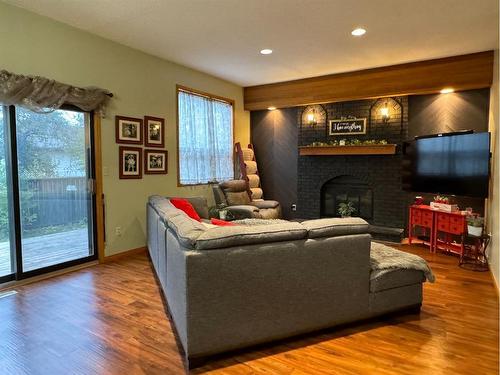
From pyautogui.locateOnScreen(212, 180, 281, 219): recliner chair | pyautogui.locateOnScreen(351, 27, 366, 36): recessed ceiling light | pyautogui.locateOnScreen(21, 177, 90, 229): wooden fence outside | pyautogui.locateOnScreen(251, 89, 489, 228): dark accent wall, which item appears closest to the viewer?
pyautogui.locateOnScreen(21, 177, 90, 229): wooden fence outside

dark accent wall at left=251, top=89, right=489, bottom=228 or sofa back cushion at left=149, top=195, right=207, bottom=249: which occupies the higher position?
dark accent wall at left=251, top=89, right=489, bottom=228

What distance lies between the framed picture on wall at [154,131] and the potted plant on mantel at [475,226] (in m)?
4.37

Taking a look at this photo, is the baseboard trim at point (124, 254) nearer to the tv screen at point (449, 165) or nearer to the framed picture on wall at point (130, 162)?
the framed picture on wall at point (130, 162)

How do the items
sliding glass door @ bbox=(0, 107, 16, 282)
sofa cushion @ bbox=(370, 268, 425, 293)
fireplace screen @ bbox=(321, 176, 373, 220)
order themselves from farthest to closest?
fireplace screen @ bbox=(321, 176, 373, 220), sliding glass door @ bbox=(0, 107, 16, 282), sofa cushion @ bbox=(370, 268, 425, 293)

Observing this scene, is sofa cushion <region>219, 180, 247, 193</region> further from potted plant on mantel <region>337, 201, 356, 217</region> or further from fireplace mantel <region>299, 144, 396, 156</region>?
potted plant on mantel <region>337, 201, 356, 217</region>

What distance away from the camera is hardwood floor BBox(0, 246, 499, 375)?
82.3 inches

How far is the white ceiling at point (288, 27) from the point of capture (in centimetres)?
332

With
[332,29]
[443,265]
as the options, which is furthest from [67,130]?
[443,265]

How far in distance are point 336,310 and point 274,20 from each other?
119 inches

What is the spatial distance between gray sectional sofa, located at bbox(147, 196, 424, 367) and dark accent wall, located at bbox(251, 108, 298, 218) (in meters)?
4.14

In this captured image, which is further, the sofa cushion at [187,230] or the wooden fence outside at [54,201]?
the wooden fence outside at [54,201]

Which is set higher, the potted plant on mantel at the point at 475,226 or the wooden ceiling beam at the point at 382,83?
the wooden ceiling beam at the point at 382,83

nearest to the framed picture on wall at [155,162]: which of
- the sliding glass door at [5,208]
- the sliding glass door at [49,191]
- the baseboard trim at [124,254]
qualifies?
the sliding glass door at [49,191]

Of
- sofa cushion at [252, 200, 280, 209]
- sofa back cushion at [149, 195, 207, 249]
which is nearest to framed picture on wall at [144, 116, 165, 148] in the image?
sofa cushion at [252, 200, 280, 209]
